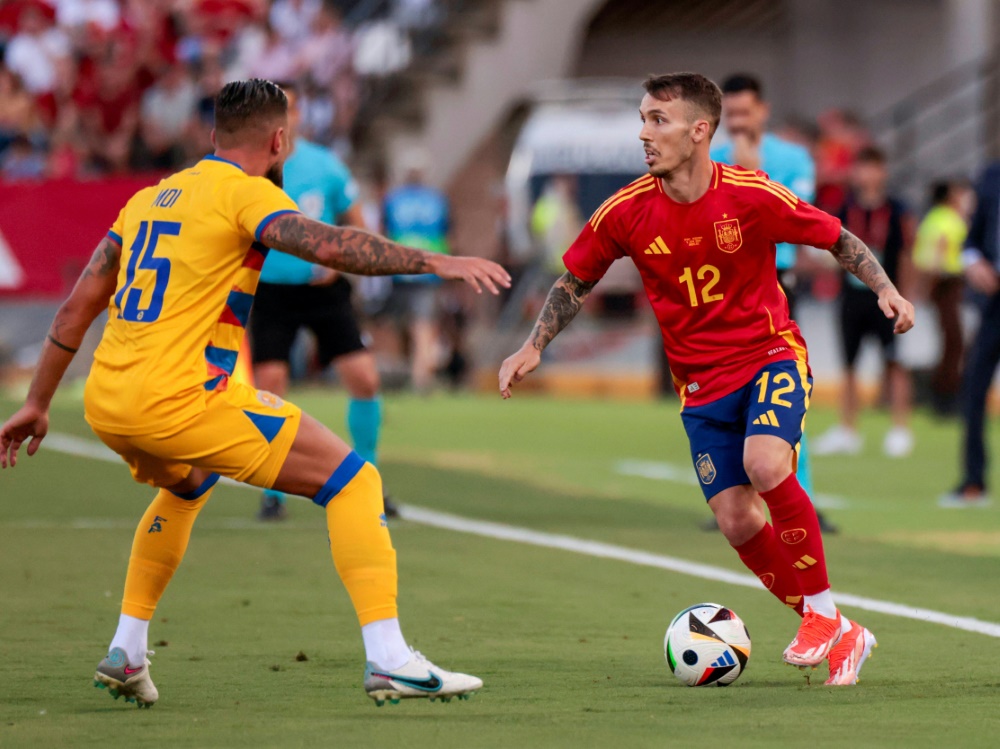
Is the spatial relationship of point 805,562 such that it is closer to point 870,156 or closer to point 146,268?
point 146,268

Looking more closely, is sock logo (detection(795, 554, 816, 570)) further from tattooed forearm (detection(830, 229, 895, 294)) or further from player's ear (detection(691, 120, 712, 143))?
player's ear (detection(691, 120, 712, 143))

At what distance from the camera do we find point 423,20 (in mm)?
29438

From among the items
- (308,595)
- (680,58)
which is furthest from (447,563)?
(680,58)

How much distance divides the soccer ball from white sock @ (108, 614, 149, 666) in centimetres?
178

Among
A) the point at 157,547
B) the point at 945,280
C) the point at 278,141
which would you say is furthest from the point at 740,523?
the point at 945,280

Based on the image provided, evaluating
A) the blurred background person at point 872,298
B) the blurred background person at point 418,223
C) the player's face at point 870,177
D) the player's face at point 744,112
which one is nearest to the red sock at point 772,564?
the player's face at point 744,112

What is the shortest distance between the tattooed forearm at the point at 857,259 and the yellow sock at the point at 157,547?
2.43 m

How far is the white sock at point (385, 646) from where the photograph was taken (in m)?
5.48

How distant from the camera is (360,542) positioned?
18.4 feet

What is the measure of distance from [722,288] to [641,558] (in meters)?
3.04

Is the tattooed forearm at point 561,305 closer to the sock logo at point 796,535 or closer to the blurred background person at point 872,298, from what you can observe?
the sock logo at point 796,535

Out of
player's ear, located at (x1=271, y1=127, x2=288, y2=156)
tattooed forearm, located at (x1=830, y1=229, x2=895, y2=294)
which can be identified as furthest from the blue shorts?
player's ear, located at (x1=271, y1=127, x2=288, y2=156)

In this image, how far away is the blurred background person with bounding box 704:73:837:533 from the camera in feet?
32.3

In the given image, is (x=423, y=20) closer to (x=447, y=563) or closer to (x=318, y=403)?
(x=318, y=403)
